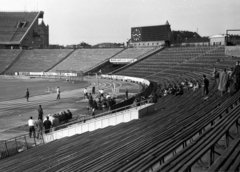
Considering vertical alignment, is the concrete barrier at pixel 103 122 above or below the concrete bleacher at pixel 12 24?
below

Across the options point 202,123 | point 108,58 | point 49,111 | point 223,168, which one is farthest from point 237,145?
point 108,58

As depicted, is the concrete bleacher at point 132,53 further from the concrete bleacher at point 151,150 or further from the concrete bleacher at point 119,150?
the concrete bleacher at point 151,150

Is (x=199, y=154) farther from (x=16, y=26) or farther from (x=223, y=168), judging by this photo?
(x=16, y=26)

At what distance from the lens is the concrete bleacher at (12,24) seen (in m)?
93.3

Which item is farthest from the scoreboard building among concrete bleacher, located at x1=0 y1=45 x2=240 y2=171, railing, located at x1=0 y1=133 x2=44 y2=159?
concrete bleacher, located at x1=0 y1=45 x2=240 y2=171

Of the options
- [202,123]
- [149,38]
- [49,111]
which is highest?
[149,38]

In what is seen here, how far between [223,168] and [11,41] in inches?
3739

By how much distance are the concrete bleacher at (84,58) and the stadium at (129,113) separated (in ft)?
0.85

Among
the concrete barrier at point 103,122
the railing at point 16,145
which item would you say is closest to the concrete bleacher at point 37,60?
the railing at point 16,145

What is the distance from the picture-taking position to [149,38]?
78688 mm

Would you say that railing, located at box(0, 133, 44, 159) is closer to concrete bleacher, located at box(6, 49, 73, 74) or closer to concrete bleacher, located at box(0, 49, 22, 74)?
concrete bleacher, located at box(6, 49, 73, 74)

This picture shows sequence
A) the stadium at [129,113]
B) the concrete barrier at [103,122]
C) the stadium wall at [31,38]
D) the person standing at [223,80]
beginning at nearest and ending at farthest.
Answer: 1. the stadium at [129,113]
2. the person standing at [223,80]
3. the concrete barrier at [103,122]
4. the stadium wall at [31,38]

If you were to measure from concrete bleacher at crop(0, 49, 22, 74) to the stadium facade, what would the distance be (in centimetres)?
431

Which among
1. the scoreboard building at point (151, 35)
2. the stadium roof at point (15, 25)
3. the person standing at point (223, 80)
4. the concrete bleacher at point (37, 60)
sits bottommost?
the person standing at point (223, 80)
